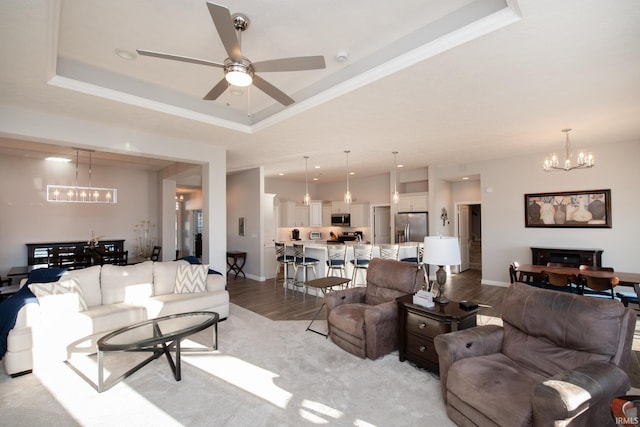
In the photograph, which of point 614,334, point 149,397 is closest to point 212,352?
point 149,397

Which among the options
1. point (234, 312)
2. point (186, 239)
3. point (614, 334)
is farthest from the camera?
point (186, 239)

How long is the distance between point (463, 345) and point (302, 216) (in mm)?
8217

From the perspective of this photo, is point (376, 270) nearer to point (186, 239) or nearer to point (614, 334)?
point (614, 334)

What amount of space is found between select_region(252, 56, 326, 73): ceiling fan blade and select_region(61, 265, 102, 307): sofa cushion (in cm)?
348

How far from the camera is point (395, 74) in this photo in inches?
119

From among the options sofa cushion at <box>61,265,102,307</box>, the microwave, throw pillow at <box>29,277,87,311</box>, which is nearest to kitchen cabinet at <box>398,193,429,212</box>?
the microwave

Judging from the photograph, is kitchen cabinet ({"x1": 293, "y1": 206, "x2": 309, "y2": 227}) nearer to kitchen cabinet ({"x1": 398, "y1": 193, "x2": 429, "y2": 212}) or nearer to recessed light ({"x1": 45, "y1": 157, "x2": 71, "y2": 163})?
kitchen cabinet ({"x1": 398, "y1": 193, "x2": 429, "y2": 212})

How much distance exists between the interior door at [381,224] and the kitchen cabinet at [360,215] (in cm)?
26

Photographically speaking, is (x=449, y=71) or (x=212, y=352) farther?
(x=212, y=352)

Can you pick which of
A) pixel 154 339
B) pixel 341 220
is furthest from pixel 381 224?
pixel 154 339

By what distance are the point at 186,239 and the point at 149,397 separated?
10.4m

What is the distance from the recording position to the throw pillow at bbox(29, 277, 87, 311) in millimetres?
3262

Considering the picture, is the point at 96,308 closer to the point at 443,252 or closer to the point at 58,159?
the point at 443,252

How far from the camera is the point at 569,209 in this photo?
6.23 meters
